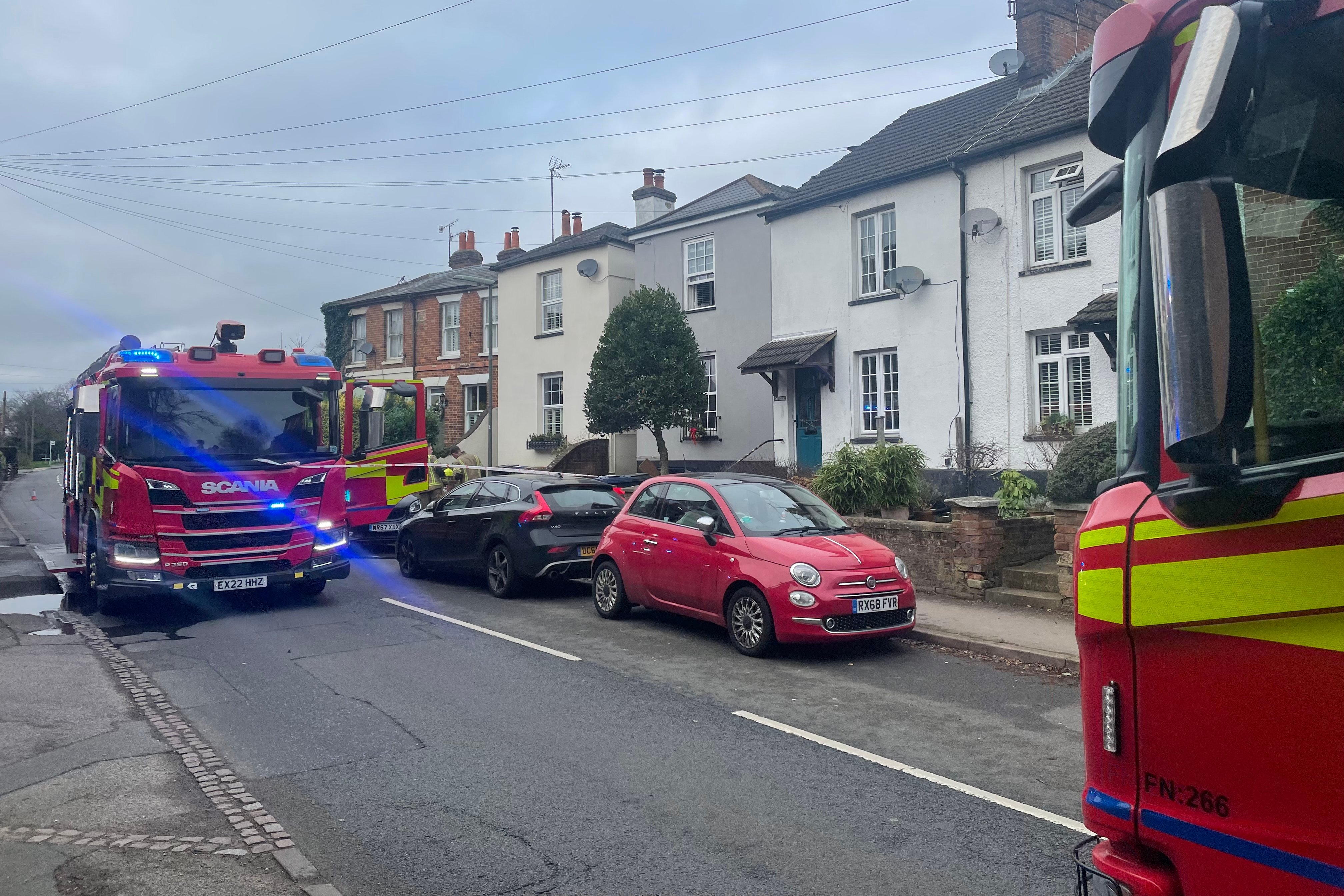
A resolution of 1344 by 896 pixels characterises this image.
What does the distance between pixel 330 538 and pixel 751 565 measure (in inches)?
207

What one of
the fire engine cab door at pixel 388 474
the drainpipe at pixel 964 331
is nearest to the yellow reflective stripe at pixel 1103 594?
the fire engine cab door at pixel 388 474

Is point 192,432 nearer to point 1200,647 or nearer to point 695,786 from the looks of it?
point 695,786

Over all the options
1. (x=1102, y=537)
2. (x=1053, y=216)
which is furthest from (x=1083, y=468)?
(x=1102, y=537)

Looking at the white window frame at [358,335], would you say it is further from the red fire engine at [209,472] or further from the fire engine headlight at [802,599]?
the fire engine headlight at [802,599]

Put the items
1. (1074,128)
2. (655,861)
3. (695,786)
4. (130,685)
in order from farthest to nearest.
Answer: (1074,128), (130,685), (695,786), (655,861)

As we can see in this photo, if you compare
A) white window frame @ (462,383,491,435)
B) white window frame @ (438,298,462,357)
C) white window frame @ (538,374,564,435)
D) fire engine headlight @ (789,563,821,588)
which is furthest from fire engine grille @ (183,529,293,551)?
white window frame @ (438,298,462,357)

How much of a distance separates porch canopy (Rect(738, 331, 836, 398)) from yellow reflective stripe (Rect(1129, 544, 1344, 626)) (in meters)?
16.9

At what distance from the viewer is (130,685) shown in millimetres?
7605

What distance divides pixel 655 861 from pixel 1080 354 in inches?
519

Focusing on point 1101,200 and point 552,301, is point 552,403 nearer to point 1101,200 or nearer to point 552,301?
point 552,301

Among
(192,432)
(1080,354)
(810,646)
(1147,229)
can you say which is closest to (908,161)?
(1080,354)

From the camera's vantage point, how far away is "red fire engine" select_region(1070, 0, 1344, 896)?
6.13 feet

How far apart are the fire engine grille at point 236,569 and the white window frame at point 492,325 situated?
1830cm

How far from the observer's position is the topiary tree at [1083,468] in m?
10.8
